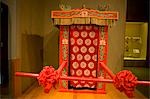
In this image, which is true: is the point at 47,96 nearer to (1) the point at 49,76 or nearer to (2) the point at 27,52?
(2) the point at 27,52

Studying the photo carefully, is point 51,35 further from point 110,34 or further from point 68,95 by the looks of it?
point 68,95

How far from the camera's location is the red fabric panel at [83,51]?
140 inches

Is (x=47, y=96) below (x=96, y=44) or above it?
below

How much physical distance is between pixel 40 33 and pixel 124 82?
3.33 meters

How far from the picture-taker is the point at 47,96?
10.3ft

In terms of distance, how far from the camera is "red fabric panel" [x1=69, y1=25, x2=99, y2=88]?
357 cm

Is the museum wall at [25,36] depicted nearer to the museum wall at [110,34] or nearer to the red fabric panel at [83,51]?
the museum wall at [110,34]

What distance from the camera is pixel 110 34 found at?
4.69 meters

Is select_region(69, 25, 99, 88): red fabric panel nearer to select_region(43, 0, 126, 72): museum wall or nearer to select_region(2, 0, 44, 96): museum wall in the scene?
select_region(2, 0, 44, 96): museum wall

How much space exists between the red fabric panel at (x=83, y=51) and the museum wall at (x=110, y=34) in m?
1.23

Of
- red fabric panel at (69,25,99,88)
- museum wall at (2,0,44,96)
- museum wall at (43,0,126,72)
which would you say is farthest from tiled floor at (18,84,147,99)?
museum wall at (43,0,126,72)

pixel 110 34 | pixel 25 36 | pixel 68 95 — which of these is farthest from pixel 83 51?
pixel 110 34

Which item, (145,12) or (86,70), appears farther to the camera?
(145,12)

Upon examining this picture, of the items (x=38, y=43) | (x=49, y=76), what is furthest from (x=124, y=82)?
(x=38, y=43)
